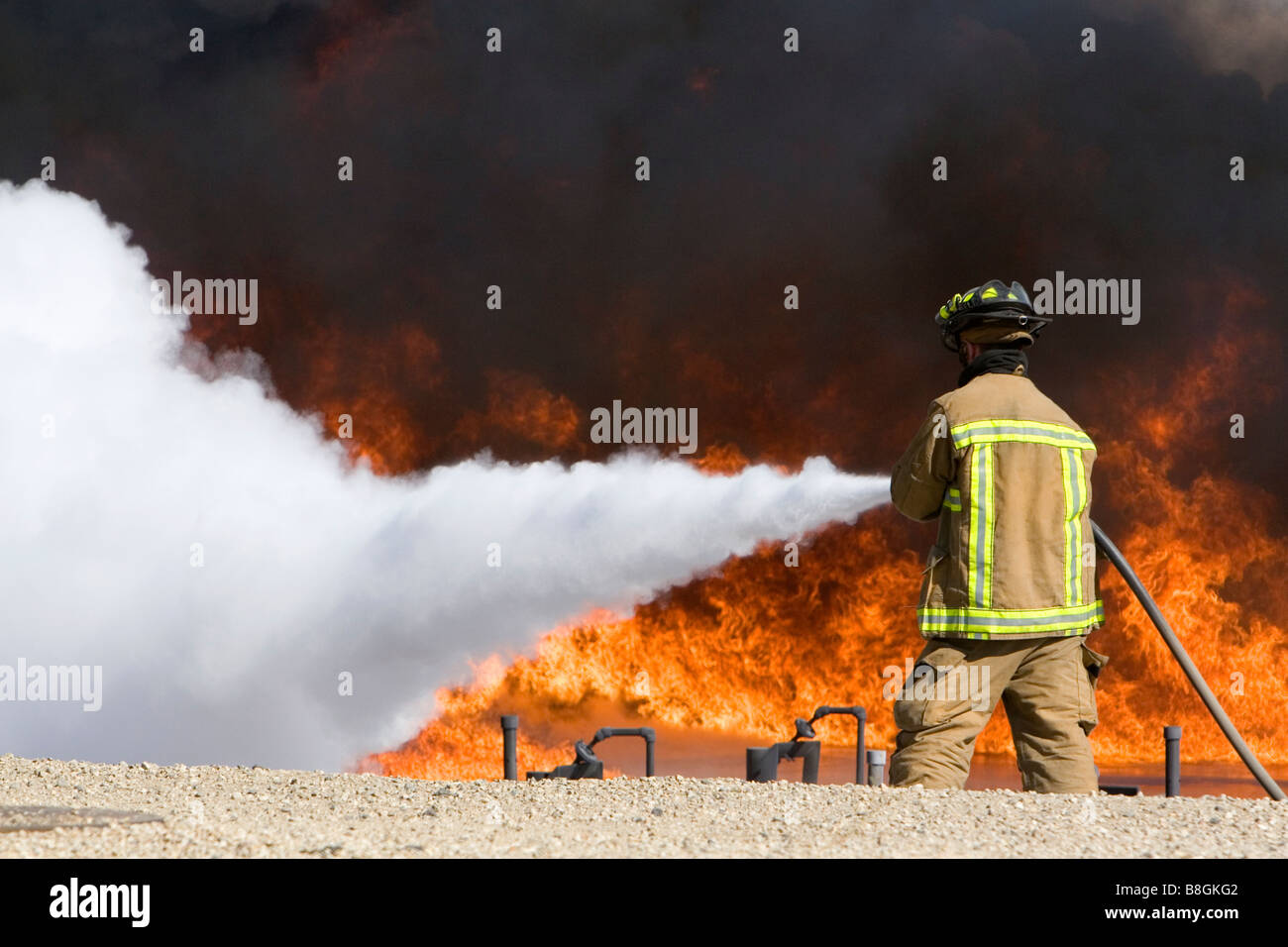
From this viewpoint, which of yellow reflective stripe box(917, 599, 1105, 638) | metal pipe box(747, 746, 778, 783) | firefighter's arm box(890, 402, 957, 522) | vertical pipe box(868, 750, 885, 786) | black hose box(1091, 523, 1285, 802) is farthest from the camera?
vertical pipe box(868, 750, 885, 786)

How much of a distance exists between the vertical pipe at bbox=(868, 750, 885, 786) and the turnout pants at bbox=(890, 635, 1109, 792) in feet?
19.6

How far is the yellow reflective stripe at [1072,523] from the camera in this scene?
7594 millimetres

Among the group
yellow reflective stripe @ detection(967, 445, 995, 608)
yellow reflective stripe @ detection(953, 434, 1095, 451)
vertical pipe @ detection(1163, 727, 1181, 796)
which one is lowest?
vertical pipe @ detection(1163, 727, 1181, 796)

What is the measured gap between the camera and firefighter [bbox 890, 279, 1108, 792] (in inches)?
293

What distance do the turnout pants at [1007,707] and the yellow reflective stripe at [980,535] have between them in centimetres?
29

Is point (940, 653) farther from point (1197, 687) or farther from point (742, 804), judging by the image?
point (1197, 687)

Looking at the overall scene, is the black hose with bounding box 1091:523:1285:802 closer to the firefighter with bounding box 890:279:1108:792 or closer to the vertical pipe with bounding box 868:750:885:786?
the firefighter with bounding box 890:279:1108:792

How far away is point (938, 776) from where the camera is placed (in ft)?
24.2

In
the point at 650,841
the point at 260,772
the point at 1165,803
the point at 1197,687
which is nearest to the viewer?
the point at 650,841

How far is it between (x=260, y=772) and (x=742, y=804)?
14.6 ft

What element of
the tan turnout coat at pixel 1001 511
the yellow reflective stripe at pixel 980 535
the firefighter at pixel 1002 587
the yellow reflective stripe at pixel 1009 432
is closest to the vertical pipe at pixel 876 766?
the firefighter at pixel 1002 587

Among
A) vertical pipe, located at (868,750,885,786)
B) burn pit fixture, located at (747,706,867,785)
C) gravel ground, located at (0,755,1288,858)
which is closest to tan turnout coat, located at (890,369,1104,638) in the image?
gravel ground, located at (0,755,1288,858)

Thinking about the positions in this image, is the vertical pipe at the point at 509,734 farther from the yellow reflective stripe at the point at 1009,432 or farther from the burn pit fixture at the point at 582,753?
the yellow reflective stripe at the point at 1009,432

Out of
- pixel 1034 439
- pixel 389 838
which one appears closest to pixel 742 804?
pixel 389 838
